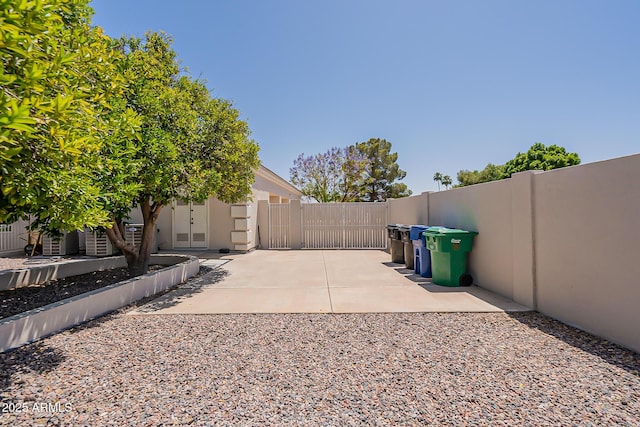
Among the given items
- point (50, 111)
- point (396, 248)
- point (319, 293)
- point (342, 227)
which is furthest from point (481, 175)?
point (50, 111)

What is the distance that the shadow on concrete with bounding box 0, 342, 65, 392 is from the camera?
9.90 ft

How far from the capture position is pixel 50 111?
2.52 m

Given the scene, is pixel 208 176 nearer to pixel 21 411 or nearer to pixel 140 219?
pixel 21 411

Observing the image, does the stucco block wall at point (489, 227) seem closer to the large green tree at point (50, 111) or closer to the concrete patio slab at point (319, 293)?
the concrete patio slab at point (319, 293)

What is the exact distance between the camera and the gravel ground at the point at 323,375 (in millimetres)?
2484

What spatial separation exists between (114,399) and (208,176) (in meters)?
5.17

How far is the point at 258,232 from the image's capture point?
14.2 m

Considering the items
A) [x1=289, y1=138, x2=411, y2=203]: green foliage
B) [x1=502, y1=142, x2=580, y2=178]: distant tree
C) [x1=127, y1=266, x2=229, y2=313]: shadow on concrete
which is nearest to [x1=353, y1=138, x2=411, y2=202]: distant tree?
[x1=289, y1=138, x2=411, y2=203]: green foliage

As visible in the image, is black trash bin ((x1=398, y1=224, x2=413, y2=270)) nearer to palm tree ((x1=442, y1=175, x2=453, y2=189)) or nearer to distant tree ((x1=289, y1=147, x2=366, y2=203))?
distant tree ((x1=289, y1=147, x2=366, y2=203))

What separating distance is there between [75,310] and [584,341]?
6.98 m

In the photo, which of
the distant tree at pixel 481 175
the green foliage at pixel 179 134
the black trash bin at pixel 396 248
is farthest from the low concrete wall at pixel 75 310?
the distant tree at pixel 481 175

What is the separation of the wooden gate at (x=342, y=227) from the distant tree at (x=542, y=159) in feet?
95.2

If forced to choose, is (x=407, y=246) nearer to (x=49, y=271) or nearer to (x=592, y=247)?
(x=592, y=247)

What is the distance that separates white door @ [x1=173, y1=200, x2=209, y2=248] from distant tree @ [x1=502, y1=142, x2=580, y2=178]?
3529 centimetres
